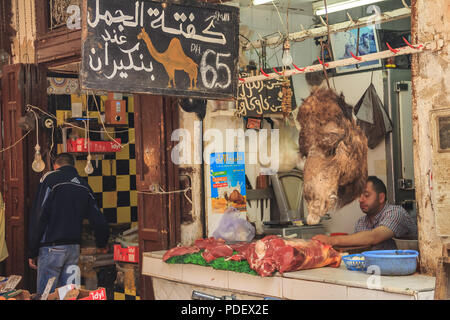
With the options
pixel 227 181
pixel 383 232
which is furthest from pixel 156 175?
pixel 383 232

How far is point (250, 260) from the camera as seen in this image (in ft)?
17.7

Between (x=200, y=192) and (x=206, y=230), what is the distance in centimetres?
44

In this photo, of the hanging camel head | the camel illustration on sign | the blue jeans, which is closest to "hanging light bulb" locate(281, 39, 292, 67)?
the camel illustration on sign

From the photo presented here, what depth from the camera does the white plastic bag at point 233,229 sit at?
22.2 ft

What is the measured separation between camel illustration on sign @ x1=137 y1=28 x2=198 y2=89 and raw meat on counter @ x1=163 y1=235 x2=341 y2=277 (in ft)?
5.24

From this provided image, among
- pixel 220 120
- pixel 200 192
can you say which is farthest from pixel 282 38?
pixel 200 192

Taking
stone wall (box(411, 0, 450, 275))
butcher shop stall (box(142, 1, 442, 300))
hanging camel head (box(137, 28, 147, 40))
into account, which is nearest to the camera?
stone wall (box(411, 0, 450, 275))

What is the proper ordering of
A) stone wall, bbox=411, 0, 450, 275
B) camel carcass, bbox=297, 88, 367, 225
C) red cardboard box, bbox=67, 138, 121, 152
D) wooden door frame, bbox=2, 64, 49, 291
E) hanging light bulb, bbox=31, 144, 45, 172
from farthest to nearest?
red cardboard box, bbox=67, 138, 121, 152 → wooden door frame, bbox=2, 64, 49, 291 → hanging light bulb, bbox=31, 144, 45, 172 → camel carcass, bbox=297, 88, 367, 225 → stone wall, bbox=411, 0, 450, 275

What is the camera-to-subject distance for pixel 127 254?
24.3 ft

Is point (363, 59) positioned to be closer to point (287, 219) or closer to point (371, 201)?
point (371, 201)

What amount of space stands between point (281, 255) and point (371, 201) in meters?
1.96

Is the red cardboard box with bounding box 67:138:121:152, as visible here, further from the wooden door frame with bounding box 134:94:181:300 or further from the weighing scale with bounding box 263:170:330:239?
the weighing scale with bounding box 263:170:330:239

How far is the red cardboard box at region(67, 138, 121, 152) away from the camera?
9609 millimetres

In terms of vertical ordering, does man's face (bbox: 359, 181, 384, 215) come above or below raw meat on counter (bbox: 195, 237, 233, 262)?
above
